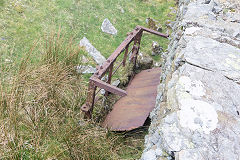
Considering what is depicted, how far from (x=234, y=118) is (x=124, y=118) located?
1943mm

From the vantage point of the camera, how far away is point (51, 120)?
9.04ft

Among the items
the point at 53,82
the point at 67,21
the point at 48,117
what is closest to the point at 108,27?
the point at 67,21

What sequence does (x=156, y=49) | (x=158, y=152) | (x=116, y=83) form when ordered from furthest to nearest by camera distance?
(x=156, y=49) < (x=116, y=83) < (x=158, y=152)

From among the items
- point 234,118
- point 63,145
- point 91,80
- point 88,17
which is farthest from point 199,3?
point 88,17

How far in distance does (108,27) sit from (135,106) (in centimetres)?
309

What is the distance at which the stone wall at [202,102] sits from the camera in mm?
1317

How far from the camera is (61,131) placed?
2686 millimetres

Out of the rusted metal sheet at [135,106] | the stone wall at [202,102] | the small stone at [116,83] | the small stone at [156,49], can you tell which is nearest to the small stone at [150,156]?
the stone wall at [202,102]

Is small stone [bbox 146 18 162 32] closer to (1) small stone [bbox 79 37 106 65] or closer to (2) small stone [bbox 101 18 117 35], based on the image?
(2) small stone [bbox 101 18 117 35]

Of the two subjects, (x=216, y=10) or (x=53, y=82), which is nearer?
(x=216, y=10)

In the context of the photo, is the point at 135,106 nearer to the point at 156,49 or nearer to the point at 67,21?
the point at 156,49

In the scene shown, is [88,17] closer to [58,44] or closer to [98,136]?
[58,44]

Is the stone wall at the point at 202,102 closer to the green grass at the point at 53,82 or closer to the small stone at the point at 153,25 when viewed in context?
the green grass at the point at 53,82

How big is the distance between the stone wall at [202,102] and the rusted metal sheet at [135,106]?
128cm
